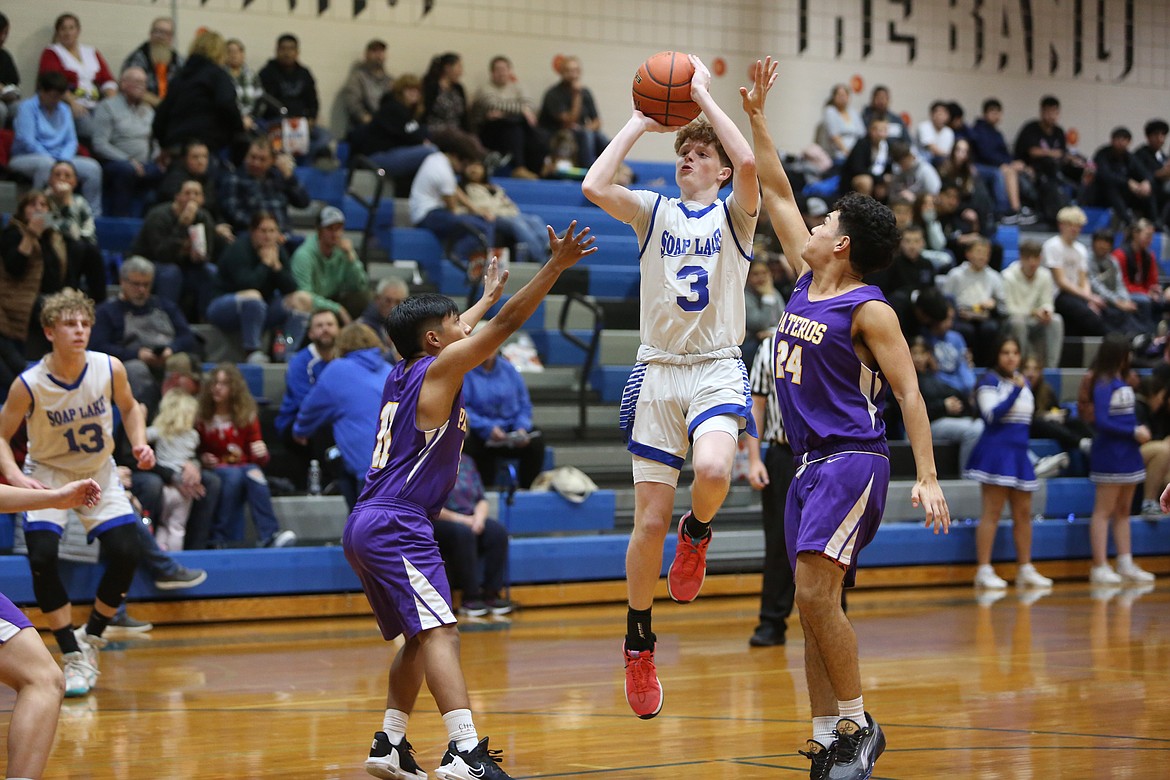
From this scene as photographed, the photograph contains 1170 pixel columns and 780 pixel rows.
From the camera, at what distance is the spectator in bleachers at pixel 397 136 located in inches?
489

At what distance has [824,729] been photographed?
4.49 metres

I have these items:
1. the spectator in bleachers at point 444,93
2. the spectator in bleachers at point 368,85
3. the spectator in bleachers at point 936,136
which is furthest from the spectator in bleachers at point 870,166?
the spectator in bleachers at point 368,85

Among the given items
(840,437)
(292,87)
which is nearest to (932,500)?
(840,437)

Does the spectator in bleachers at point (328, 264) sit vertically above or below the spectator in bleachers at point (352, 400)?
above

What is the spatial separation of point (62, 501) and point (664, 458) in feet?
6.98

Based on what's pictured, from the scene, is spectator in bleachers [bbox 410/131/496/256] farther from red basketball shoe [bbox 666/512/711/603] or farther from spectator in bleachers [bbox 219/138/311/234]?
red basketball shoe [bbox 666/512/711/603]

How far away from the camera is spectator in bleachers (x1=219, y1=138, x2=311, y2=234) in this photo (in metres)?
10.9

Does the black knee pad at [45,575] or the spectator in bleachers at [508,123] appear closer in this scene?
the black knee pad at [45,575]

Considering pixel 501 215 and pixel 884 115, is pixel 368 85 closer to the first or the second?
pixel 501 215

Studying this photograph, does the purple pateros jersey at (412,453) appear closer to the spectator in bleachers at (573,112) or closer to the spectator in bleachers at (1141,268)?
the spectator in bleachers at (573,112)

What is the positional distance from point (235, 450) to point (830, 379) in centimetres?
502

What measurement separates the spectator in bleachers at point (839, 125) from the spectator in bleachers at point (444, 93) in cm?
413

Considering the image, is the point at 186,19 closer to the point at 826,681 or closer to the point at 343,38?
the point at 343,38

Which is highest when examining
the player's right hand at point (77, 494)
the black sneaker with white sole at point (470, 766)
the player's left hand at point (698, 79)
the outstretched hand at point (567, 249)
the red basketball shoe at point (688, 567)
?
the player's left hand at point (698, 79)
